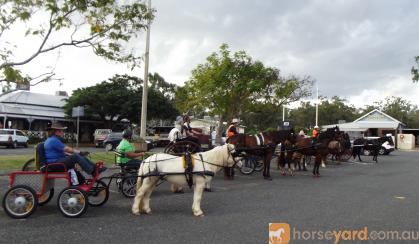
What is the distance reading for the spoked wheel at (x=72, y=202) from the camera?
7844mm

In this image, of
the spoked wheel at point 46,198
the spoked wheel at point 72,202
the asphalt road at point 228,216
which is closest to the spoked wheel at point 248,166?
the asphalt road at point 228,216

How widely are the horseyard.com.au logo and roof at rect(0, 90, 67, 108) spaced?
124 ft

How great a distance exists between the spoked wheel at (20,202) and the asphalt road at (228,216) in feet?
0.56

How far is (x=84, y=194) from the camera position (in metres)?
7.84

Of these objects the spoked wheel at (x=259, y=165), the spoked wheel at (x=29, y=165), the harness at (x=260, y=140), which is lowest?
the spoked wheel at (x=259, y=165)

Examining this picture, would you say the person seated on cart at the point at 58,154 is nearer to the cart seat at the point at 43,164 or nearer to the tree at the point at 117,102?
the cart seat at the point at 43,164

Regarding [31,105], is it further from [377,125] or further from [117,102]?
[377,125]

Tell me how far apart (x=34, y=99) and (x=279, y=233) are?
42.4 metres

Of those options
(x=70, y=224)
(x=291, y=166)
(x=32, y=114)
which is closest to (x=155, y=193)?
(x=70, y=224)

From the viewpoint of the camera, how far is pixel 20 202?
Answer: 770 centimetres

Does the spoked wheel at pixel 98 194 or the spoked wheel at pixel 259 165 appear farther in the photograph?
→ the spoked wheel at pixel 259 165

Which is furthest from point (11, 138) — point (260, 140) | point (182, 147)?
point (260, 140)

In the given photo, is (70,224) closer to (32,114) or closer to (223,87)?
(223,87)

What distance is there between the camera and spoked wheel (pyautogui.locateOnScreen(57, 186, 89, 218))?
784cm
